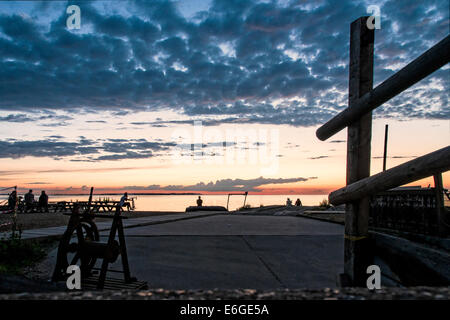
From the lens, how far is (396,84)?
3594mm

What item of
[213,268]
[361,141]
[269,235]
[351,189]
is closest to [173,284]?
[213,268]

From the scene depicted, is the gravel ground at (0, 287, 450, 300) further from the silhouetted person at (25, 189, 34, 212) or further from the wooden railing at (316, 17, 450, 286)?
the silhouetted person at (25, 189, 34, 212)

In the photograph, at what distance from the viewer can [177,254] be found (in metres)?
6.46

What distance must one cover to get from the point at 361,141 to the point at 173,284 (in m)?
3.02

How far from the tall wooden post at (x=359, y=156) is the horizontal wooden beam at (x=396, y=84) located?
0.14 m

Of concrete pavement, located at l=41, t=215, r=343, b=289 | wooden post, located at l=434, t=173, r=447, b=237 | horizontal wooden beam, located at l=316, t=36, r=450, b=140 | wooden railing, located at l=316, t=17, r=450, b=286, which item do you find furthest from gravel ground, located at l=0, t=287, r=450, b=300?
wooden post, located at l=434, t=173, r=447, b=237

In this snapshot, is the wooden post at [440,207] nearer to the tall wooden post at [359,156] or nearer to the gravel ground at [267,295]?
the tall wooden post at [359,156]

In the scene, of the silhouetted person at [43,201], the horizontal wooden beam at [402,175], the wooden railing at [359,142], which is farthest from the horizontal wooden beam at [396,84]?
the silhouetted person at [43,201]

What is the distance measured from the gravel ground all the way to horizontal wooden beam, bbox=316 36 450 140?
2408 millimetres

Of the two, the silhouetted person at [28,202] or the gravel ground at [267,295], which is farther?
the silhouetted person at [28,202]

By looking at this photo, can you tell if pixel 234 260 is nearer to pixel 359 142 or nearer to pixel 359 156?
pixel 359 156

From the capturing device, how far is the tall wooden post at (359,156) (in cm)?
417
